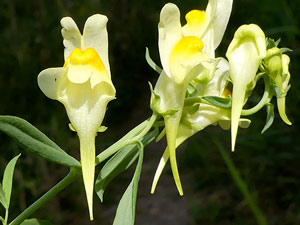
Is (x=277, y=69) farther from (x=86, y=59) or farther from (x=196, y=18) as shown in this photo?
(x=86, y=59)

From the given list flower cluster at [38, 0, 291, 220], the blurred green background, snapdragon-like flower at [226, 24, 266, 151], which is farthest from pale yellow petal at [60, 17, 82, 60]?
the blurred green background

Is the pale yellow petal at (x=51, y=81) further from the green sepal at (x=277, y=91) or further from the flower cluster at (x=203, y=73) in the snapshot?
the green sepal at (x=277, y=91)

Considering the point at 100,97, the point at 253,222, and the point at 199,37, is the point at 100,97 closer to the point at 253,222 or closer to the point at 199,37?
the point at 199,37

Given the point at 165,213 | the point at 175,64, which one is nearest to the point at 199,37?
the point at 175,64

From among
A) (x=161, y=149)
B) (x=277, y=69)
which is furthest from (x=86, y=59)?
(x=161, y=149)

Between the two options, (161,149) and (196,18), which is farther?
(161,149)

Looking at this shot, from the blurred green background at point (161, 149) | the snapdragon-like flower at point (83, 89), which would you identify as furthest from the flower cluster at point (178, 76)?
the blurred green background at point (161, 149)
